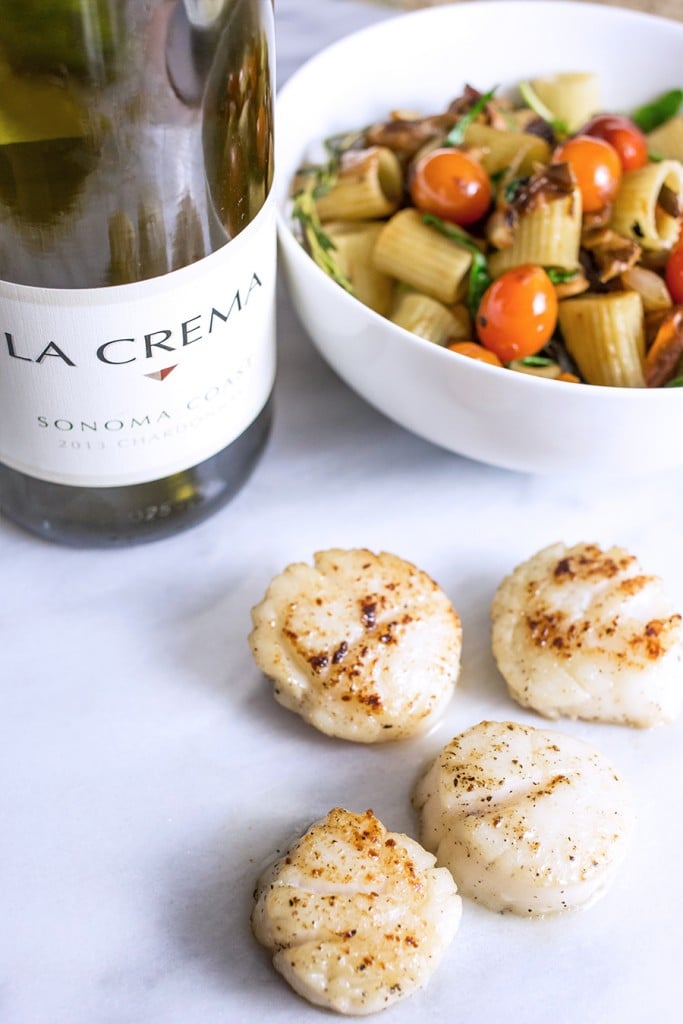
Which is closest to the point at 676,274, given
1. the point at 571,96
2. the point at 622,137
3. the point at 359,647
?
the point at 622,137

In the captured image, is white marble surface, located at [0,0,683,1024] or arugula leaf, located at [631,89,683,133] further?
arugula leaf, located at [631,89,683,133]

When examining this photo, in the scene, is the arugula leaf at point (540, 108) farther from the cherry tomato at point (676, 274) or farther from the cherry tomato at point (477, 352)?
the cherry tomato at point (477, 352)

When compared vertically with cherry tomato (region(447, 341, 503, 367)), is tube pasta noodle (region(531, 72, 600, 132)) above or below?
above

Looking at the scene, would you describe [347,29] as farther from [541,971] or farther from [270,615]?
[541,971]

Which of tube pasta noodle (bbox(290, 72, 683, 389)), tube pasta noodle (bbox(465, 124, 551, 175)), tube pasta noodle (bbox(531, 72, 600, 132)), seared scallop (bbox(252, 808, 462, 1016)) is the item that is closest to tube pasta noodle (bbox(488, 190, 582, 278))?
tube pasta noodle (bbox(290, 72, 683, 389))

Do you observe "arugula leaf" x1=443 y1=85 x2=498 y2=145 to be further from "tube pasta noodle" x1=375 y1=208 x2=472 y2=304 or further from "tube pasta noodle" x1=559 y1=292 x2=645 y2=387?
"tube pasta noodle" x1=559 y1=292 x2=645 y2=387

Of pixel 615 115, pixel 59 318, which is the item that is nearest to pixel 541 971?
pixel 59 318

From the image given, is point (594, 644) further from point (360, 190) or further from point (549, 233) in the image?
point (360, 190)
